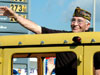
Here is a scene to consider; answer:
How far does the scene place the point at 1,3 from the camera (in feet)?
71.7

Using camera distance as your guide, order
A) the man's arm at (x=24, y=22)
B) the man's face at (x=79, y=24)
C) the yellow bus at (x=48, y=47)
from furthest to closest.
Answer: the man's arm at (x=24, y=22), the man's face at (x=79, y=24), the yellow bus at (x=48, y=47)

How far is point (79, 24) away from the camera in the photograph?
189 inches

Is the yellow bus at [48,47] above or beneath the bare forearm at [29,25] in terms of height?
beneath

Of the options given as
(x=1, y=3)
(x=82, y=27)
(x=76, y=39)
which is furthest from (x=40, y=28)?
(x=1, y=3)

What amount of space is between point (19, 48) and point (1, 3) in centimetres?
1784

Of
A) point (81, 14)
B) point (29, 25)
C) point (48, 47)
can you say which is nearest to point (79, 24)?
point (81, 14)

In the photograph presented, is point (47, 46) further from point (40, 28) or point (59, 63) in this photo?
point (40, 28)

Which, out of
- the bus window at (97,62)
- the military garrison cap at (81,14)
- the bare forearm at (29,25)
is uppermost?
the military garrison cap at (81,14)

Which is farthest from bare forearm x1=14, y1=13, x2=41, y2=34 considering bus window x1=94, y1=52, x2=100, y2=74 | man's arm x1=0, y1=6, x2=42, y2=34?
bus window x1=94, y1=52, x2=100, y2=74

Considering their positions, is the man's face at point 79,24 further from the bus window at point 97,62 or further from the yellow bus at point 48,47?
the bus window at point 97,62

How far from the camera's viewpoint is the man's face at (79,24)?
15.6 feet

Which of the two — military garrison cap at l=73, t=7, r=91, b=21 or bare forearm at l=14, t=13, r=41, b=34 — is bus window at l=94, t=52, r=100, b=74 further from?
bare forearm at l=14, t=13, r=41, b=34

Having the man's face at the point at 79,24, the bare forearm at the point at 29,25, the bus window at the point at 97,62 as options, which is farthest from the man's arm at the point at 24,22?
the bus window at the point at 97,62

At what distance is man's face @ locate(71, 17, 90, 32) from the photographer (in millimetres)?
4766
